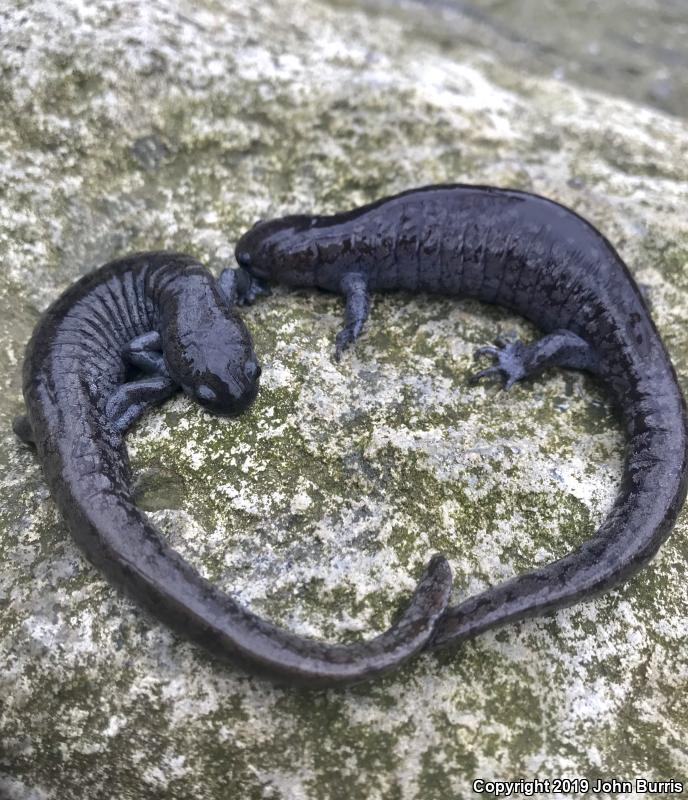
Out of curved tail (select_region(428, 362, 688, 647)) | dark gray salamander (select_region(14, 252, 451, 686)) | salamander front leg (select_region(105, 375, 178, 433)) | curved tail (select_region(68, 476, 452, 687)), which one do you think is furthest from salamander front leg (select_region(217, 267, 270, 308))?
curved tail (select_region(428, 362, 688, 647))

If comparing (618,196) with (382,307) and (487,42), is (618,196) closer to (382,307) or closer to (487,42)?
(382,307)

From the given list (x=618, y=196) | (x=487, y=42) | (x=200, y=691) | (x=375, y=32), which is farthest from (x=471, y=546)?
(x=487, y=42)

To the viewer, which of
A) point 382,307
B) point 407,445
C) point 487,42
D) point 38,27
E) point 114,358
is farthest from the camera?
point 487,42

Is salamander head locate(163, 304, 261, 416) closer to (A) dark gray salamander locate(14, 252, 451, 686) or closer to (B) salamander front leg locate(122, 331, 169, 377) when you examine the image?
(A) dark gray salamander locate(14, 252, 451, 686)

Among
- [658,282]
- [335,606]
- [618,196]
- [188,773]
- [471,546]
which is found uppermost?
[618,196]

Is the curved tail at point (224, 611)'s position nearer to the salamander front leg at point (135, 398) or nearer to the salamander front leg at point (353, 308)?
the salamander front leg at point (135, 398)

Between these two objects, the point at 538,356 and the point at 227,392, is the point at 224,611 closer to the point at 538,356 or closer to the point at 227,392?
the point at 227,392

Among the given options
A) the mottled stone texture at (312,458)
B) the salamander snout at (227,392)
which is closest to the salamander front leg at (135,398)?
the mottled stone texture at (312,458)
